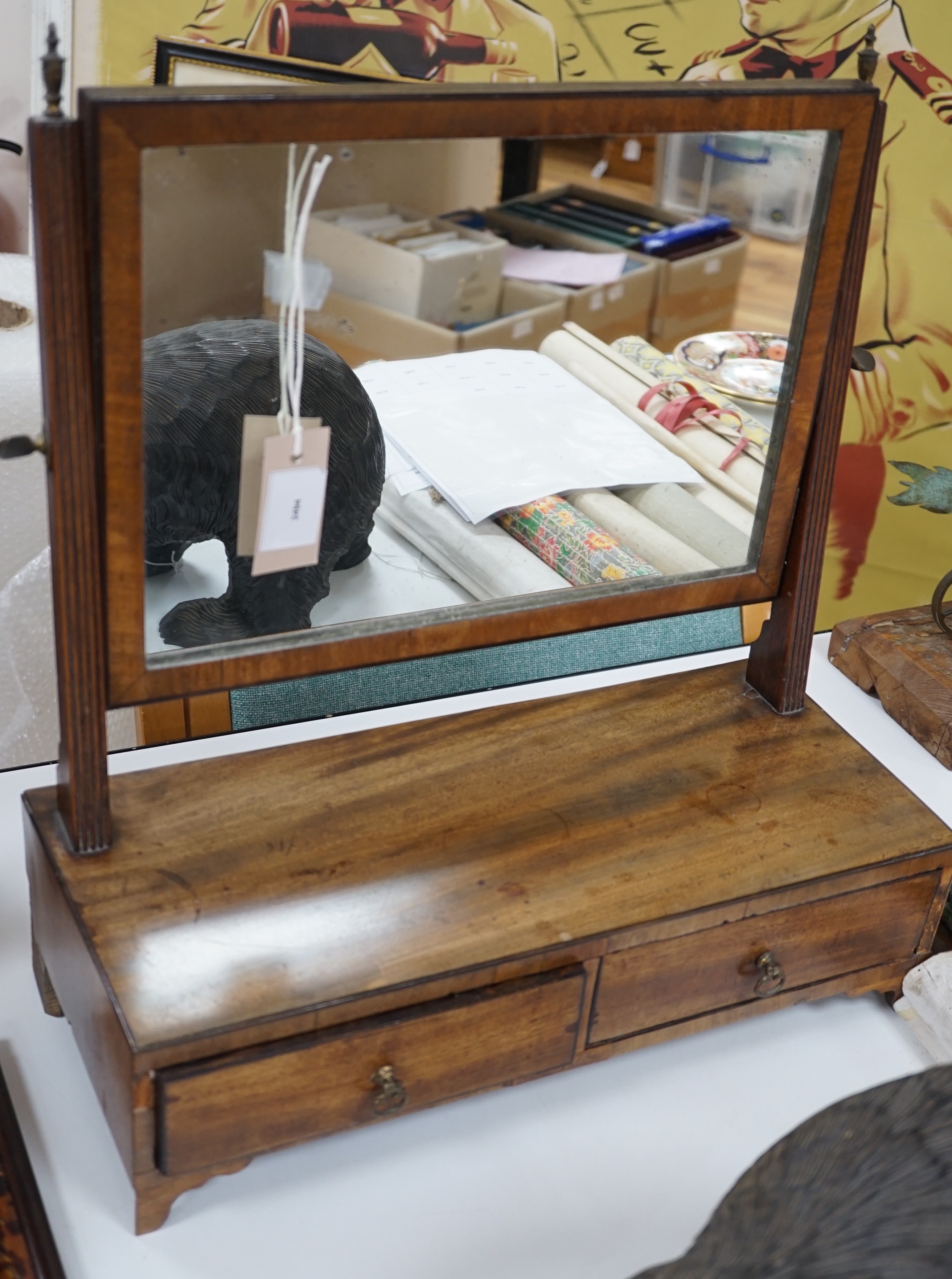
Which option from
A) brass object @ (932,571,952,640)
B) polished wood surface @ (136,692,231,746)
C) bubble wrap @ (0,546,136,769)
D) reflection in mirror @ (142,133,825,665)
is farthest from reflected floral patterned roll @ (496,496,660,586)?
bubble wrap @ (0,546,136,769)

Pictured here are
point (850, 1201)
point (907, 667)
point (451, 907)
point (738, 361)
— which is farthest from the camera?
point (907, 667)

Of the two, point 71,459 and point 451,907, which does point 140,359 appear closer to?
point 71,459

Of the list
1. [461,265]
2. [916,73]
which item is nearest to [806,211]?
[461,265]

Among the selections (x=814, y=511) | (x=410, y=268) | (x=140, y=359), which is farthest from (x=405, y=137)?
(x=814, y=511)

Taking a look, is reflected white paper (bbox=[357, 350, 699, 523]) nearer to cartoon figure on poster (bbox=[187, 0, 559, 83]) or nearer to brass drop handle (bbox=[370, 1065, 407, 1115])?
brass drop handle (bbox=[370, 1065, 407, 1115])

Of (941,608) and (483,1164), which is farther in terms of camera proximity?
(941,608)

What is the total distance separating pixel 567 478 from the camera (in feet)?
3.01

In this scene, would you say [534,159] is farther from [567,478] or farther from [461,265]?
[567,478]

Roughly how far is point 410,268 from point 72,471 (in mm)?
234

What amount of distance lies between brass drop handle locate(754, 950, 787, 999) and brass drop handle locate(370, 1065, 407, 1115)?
0.87ft

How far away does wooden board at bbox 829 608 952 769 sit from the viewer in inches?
46.5

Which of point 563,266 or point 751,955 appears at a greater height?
point 563,266

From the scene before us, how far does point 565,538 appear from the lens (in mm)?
917

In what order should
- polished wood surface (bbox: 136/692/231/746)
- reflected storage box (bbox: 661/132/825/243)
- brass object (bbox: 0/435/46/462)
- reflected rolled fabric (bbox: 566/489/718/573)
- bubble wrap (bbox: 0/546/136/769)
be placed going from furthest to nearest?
bubble wrap (bbox: 0/546/136/769)
polished wood surface (bbox: 136/692/231/746)
reflected rolled fabric (bbox: 566/489/718/573)
reflected storage box (bbox: 661/132/825/243)
brass object (bbox: 0/435/46/462)
